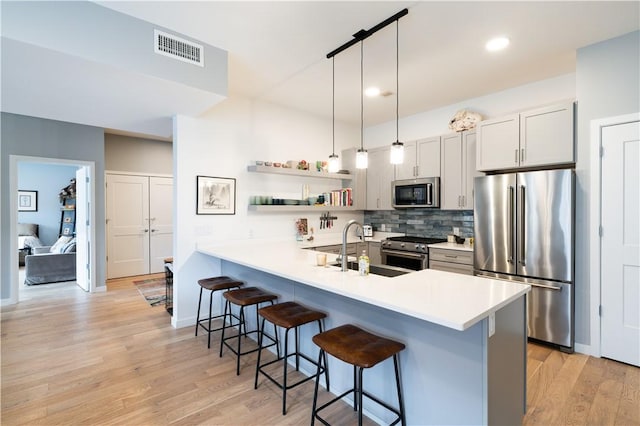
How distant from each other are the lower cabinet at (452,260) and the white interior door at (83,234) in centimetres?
533

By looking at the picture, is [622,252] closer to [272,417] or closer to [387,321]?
[387,321]

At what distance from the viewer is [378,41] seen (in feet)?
8.96

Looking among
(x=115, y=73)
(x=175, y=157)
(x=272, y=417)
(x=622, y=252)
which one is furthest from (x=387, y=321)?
(x=175, y=157)

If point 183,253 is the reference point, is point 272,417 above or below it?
below

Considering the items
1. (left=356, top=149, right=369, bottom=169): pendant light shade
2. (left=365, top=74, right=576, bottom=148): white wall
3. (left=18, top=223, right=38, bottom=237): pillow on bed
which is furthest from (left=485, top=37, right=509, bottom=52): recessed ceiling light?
(left=18, top=223, right=38, bottom=237): pillow on bed

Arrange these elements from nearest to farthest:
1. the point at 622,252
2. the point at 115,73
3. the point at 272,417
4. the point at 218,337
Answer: the point at 272,417 < the point at 115,73 < the point at 622,252 < the point at 218,337

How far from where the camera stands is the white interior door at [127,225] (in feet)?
19.3

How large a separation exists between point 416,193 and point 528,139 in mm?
1524

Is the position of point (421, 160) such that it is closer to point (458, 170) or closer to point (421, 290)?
point (458, 170)

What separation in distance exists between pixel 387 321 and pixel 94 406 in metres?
2.12

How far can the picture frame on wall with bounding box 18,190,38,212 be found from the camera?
24.7 ft

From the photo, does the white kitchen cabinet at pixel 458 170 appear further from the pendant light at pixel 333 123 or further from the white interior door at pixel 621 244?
the pendant light at pixel 333 123

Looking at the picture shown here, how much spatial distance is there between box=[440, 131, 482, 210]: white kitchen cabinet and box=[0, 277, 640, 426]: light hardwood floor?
1.84m

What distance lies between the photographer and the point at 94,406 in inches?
84.1
